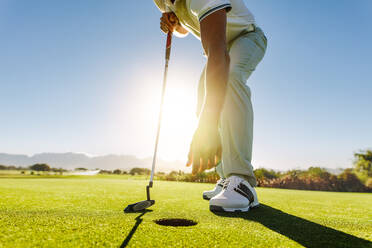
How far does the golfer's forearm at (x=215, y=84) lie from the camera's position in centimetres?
145

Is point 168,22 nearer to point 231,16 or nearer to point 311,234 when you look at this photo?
point 231,16

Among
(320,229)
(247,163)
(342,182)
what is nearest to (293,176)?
(342,182)

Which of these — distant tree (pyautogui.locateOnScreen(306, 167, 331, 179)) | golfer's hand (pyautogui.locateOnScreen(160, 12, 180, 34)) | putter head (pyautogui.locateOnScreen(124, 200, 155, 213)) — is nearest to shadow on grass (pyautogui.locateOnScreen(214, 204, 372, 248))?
putter head (pyautogui.locateOnScreen(124, 200, 155, 213))

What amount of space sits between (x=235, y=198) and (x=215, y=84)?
126 centimetres

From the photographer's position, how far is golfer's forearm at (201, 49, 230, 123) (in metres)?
1.45

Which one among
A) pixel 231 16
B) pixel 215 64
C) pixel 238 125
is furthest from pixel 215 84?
pixel 231 16

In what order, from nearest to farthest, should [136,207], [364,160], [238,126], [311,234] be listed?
[311,234]
[136,207]
[238,126]
[364,160]

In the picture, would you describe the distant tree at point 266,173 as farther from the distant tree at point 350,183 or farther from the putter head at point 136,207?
the putter head at point 136,207

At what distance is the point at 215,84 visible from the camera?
5.01ft

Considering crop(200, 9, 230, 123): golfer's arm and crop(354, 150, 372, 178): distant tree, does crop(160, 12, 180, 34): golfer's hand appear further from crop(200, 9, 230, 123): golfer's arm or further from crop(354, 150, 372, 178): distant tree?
crop(354, 150, 372, 178): distant tree

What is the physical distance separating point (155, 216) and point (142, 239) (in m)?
0.71

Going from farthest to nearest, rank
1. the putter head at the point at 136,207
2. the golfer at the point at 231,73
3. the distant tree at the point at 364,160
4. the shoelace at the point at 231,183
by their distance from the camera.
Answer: the distant tree at the point at 364,160 → the shoelace at the point at 231,183 → the putter head at the point at 136,207 → the golfer at the point at 231,73

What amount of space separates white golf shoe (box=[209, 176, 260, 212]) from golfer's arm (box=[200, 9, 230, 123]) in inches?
43.9

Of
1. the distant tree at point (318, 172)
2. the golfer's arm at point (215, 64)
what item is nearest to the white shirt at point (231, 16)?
the golfer's arm at point (215, 64)
